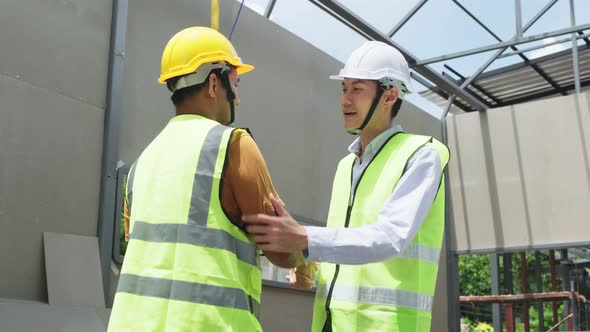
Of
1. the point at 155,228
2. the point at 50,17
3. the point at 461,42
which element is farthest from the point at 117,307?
the point at 461,42

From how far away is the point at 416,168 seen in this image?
8.07 feet

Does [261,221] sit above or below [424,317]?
above

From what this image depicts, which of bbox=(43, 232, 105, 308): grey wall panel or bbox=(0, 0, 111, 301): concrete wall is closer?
bbox=(0, 0, 111, 301): concrete wall

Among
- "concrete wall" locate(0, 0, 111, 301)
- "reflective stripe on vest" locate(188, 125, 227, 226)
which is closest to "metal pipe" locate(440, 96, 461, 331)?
"concrete wall" locate(0, 0, 111, 301)

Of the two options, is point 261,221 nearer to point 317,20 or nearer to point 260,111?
point 260,111

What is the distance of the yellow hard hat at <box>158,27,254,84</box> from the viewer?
7.38 ft

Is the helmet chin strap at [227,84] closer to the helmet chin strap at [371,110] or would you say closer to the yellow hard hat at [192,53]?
the yellow hard hat at [192,53]

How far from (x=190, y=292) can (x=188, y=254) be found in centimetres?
10

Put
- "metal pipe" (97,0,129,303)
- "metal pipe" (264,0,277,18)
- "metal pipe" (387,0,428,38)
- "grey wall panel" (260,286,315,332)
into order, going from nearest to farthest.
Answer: "metal pipe" (97,0,129,303)
"grey wall panel" (260,286,315,332)
"metal pipe" (264,0,277,18)
"metal pipe" (387,0,428,38)

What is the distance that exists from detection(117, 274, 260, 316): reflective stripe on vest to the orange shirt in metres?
0.21

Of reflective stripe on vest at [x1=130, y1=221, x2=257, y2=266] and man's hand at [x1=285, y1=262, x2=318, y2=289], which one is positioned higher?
reflective stripe on vest at [x1=130, y1=221, x2=257, y2=266]

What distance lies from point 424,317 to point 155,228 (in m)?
1.04

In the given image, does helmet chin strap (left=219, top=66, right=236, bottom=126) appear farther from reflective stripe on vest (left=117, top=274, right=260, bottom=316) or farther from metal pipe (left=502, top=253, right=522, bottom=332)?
metal pipe (left=502, top=253, right=522, bottom=332)

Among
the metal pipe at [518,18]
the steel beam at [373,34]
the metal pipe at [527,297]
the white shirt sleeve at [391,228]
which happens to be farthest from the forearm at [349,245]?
the metal pipe at [527,297]
